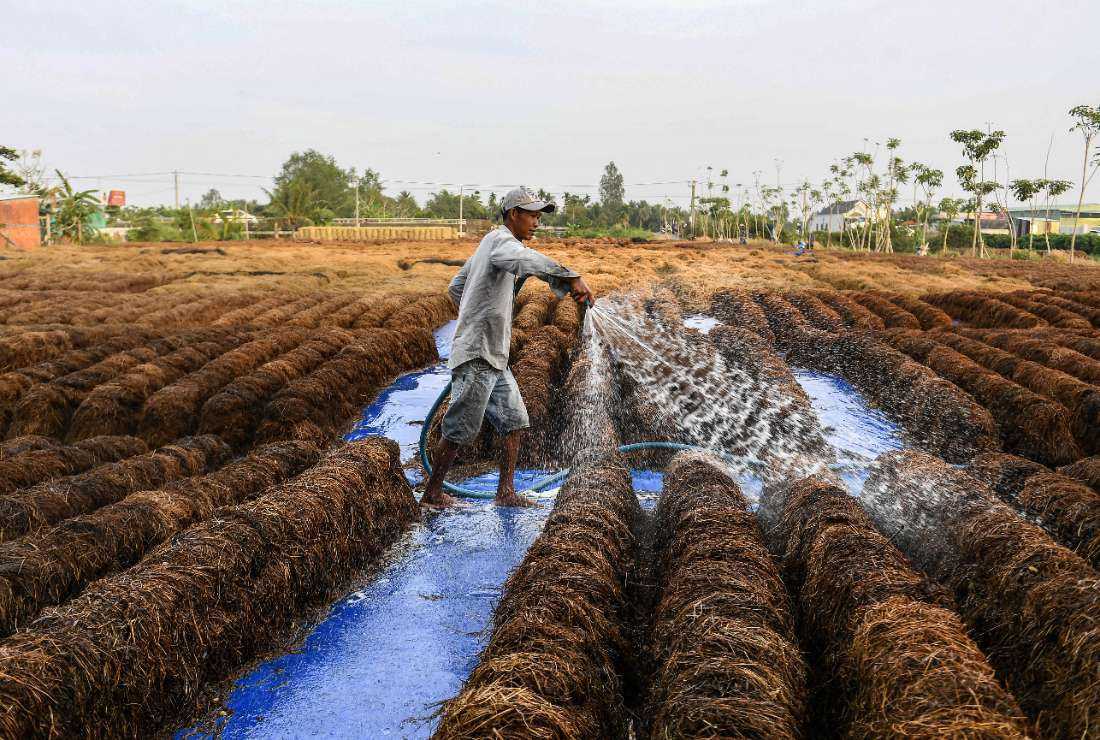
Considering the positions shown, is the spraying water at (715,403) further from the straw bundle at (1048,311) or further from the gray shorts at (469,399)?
the straw bundle at (1048,311)

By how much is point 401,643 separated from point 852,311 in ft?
53.3

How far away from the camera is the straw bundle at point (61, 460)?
6.26 metres

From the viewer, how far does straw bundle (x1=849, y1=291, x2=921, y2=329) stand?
54.2 feet

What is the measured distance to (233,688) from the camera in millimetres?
3865

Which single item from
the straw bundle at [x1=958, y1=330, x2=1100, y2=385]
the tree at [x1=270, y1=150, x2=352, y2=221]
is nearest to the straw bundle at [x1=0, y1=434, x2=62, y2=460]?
the straw bundle at [x1=958, y1=330, x2=1100, y2=385]

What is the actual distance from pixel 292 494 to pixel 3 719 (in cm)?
219

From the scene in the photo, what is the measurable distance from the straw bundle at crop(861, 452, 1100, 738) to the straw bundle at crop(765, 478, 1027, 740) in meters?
0.26

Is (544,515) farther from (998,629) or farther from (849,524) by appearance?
(998,629)

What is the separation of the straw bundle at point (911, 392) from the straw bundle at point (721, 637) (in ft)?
17.4

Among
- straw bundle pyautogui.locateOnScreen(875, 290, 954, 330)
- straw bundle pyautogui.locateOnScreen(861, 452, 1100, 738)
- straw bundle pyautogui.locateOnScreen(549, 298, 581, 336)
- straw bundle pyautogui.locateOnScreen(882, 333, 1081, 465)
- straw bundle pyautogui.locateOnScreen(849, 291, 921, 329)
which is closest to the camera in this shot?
straw bundle pyautogui.locateOnScreen(861, 452, 1100, 738)

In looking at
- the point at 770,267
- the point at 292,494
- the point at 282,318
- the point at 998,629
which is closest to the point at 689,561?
the point at 998,629

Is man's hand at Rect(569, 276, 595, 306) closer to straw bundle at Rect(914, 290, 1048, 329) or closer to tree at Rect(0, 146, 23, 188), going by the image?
straw bundle at Rect(914, 290, 1048, 329)

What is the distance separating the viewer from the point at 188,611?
12.4 ft

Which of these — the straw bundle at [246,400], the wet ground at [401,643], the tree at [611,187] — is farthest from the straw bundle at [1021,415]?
the tree at [611,187]
